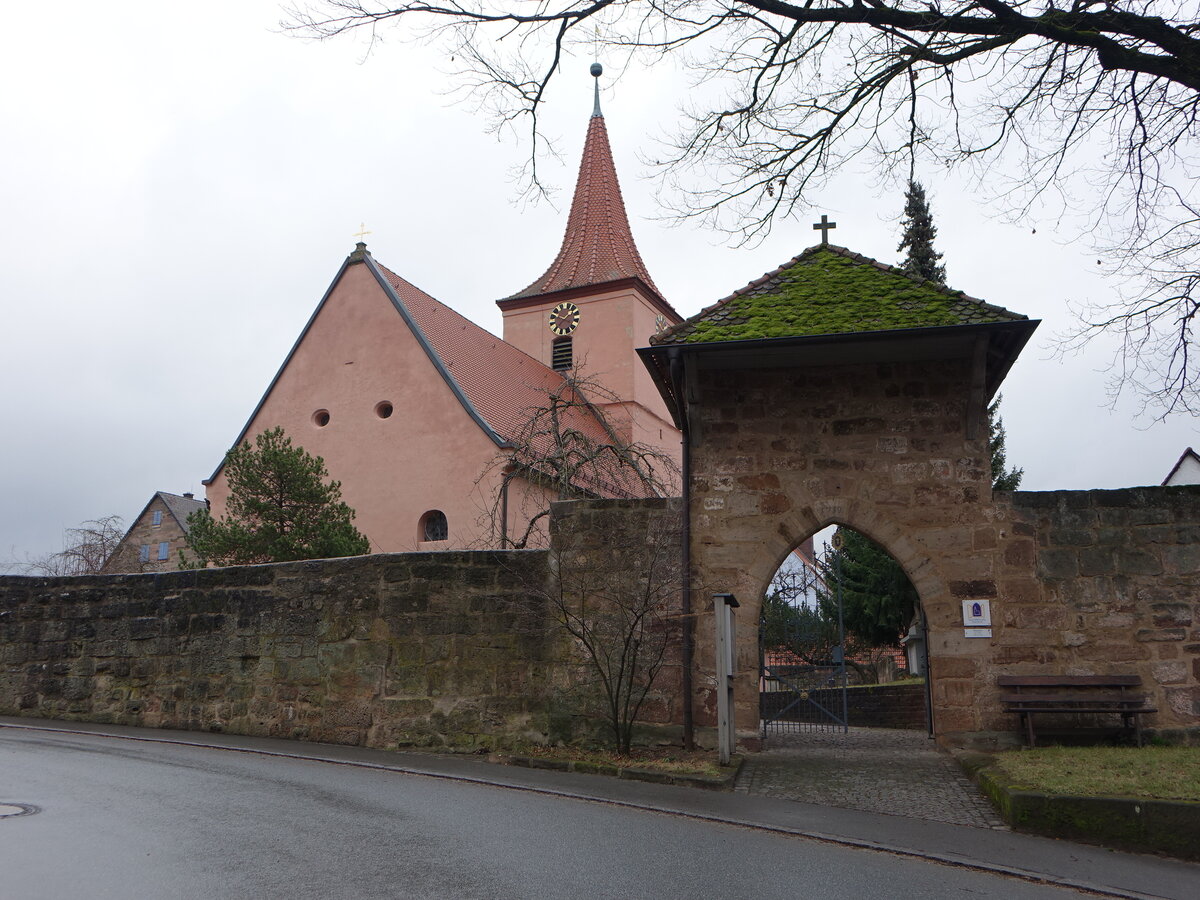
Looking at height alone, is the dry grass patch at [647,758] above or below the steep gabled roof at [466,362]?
below

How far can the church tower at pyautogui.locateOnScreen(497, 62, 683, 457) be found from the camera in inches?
1347

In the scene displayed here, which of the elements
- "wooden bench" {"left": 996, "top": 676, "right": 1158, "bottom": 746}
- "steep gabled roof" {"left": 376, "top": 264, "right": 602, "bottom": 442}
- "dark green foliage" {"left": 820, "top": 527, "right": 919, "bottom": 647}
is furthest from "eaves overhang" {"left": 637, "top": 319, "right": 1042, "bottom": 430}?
"dark green foliage" {"left": 820, "top": 527, "right": 919, "bottom": 647}

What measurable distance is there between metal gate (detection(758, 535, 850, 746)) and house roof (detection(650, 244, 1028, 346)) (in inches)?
137

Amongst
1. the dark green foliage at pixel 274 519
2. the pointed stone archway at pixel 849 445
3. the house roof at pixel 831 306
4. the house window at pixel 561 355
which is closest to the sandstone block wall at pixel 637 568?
the pointed stone archway at pixel 849 445

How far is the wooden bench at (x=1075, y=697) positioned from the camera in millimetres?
9312

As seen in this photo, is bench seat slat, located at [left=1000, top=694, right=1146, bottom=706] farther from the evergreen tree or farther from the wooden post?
the evergreen tree

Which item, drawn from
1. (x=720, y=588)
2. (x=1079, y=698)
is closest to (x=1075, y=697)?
(x=1079, y=698)

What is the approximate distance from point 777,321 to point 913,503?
7.17 ft

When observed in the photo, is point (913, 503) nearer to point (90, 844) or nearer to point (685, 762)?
point (685, 762)

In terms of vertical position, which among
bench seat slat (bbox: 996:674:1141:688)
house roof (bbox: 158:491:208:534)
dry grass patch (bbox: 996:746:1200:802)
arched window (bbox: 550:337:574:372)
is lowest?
dry grass patch (bbox: 996:746:1200:802)

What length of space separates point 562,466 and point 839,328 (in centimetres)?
568

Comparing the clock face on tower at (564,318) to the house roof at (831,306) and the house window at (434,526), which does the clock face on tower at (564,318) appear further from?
the house roof at (831,306)

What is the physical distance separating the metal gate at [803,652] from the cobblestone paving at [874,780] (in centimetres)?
168

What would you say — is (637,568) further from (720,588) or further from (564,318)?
(564,318)
